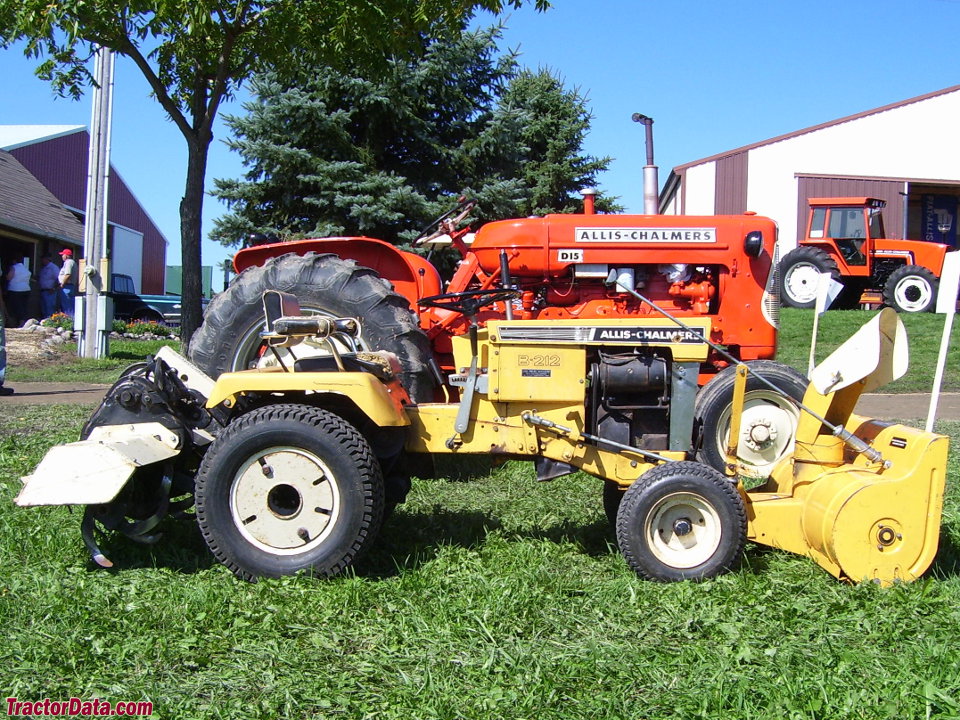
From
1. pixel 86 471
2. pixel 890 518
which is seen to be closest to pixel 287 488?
A: pixel 86 471

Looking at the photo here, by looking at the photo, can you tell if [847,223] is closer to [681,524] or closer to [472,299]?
[472,299]

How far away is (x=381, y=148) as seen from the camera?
49.2 ft

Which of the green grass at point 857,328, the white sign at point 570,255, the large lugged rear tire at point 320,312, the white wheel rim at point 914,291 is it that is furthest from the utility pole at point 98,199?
the white wheel rim at point 914,291

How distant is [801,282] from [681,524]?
15363 mm

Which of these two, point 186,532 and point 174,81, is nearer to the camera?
point 186,532

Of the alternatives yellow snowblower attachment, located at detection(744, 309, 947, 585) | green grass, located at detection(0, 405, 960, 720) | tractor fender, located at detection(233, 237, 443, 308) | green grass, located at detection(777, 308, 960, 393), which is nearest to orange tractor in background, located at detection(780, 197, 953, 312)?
green grass, located at detection(777, 308, 960, 393)

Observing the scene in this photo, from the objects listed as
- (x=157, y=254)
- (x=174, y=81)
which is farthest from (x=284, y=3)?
(x=157, y=254)

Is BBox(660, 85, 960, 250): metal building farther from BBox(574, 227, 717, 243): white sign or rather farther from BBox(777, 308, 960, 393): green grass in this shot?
BBox(574, 227, 717, 243): white sign

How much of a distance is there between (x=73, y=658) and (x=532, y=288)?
15.3ft

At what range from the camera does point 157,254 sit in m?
39.9

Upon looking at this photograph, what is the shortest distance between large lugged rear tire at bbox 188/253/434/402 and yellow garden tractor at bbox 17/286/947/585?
104 centimetres

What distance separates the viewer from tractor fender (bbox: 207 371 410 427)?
4309 mm

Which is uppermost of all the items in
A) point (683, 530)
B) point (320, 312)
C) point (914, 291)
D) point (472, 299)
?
point (914, 291)

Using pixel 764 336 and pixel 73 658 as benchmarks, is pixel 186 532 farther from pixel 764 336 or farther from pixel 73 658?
pixel 764 336
